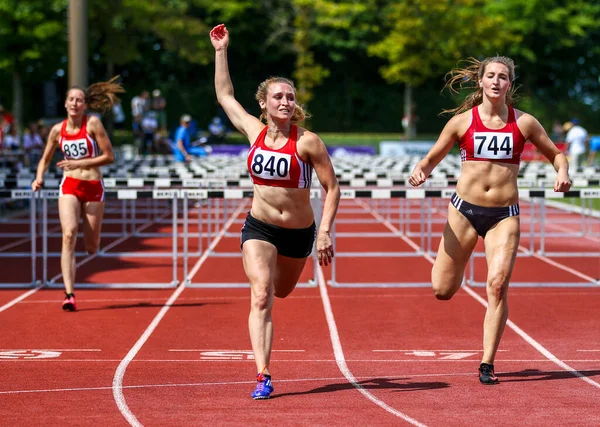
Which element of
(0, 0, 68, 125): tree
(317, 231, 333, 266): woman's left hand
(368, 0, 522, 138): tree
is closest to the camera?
(317, 231, 333, 266): woman's left hand

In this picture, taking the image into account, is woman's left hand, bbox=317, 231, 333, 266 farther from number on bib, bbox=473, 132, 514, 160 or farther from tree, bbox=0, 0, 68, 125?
tree, bbox=0, 0, 68, 125

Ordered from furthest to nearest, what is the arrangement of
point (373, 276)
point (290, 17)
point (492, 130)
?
point (290, 17)
point (373, 276)
point (492, 130)

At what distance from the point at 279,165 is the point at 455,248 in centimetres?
135

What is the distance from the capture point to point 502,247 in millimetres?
7688

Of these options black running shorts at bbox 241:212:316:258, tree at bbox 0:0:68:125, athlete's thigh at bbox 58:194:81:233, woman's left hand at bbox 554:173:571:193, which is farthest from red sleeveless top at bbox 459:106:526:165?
tree at bbox 0:0:68:125

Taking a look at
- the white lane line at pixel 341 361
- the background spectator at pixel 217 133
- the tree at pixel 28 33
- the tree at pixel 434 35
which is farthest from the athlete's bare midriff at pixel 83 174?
the tree at pixel 434 35

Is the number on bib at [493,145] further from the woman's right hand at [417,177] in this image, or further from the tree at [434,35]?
the tree at [434,35]

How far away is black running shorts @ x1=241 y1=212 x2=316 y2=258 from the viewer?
290 inches

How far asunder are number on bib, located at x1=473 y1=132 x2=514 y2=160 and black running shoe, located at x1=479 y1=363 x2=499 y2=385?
4.29ft

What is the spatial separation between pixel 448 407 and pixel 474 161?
1736 mm

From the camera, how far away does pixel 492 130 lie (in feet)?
25.5

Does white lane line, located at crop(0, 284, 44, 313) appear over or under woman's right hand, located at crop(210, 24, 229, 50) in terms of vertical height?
under

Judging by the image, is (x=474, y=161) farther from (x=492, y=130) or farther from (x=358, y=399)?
(x=358, y=399)

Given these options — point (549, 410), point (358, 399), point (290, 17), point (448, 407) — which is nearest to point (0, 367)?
point (358, 399)
